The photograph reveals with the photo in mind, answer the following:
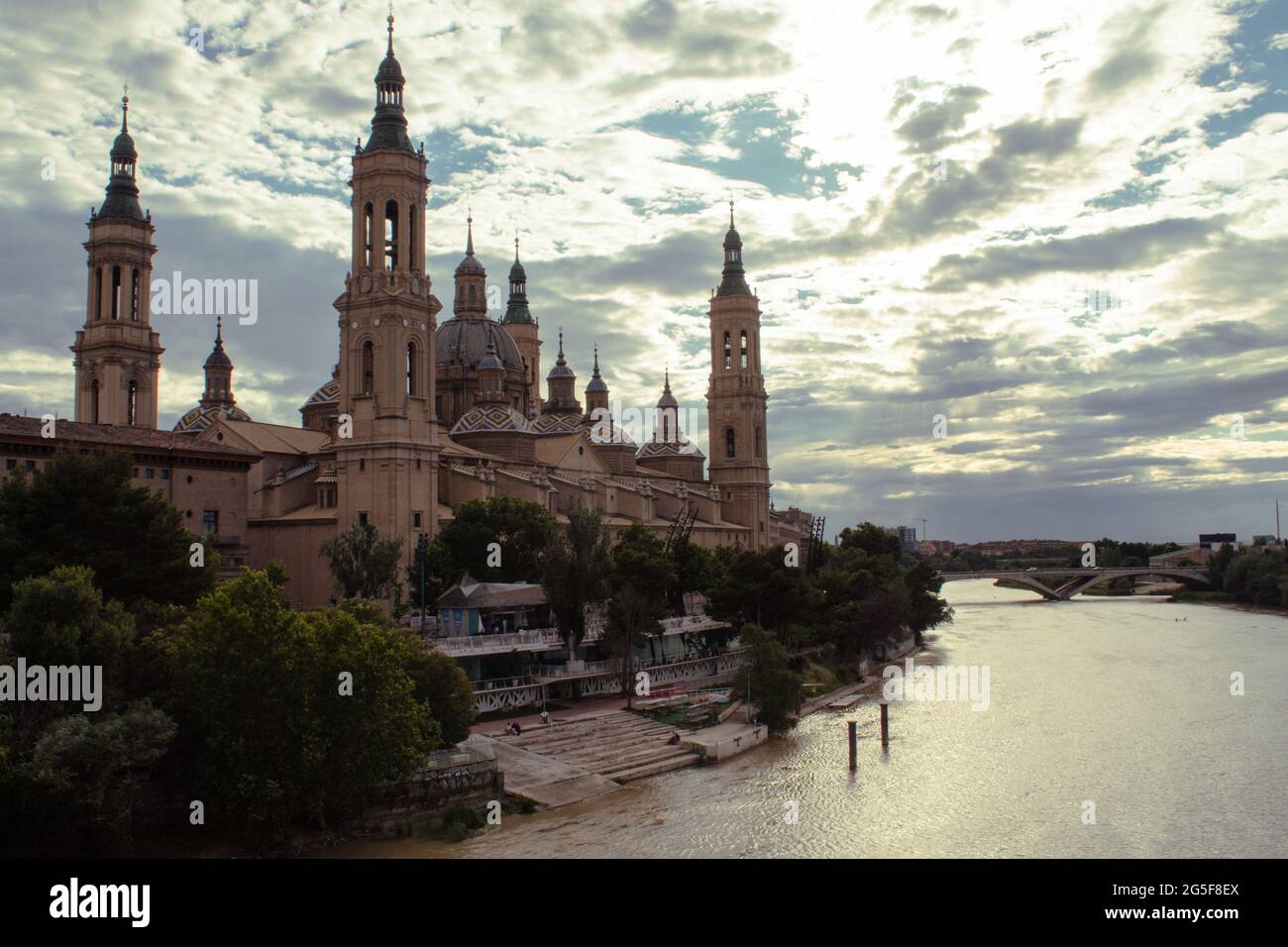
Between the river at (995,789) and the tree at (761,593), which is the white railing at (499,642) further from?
the tree at (761,593)

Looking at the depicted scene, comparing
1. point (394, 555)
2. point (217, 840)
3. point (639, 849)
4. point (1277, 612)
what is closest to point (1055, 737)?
point (639, 849)

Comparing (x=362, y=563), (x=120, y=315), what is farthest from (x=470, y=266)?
(x=362, y=563)

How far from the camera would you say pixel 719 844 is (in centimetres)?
2966

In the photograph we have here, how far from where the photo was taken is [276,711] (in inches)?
1066

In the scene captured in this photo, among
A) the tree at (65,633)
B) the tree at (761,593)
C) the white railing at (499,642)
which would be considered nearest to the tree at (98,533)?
the tree at (65,633)

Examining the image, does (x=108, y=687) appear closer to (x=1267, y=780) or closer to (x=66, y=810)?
(x=66, y=810)

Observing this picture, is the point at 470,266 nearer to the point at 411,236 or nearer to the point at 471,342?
the point at 471,342

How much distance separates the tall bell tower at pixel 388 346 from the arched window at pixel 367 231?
0.06 meters

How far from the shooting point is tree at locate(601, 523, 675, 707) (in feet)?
160

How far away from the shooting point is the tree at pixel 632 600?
48.9 m

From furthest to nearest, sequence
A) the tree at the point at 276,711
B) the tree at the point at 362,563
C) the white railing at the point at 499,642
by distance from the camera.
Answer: the tree at the point at 362,563, the white railing at the point at 499,642, the tree at the point at 276,711

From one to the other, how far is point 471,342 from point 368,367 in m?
30.0

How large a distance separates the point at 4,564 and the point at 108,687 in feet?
30.6

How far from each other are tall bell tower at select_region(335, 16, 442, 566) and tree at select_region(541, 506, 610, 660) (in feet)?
34.3
